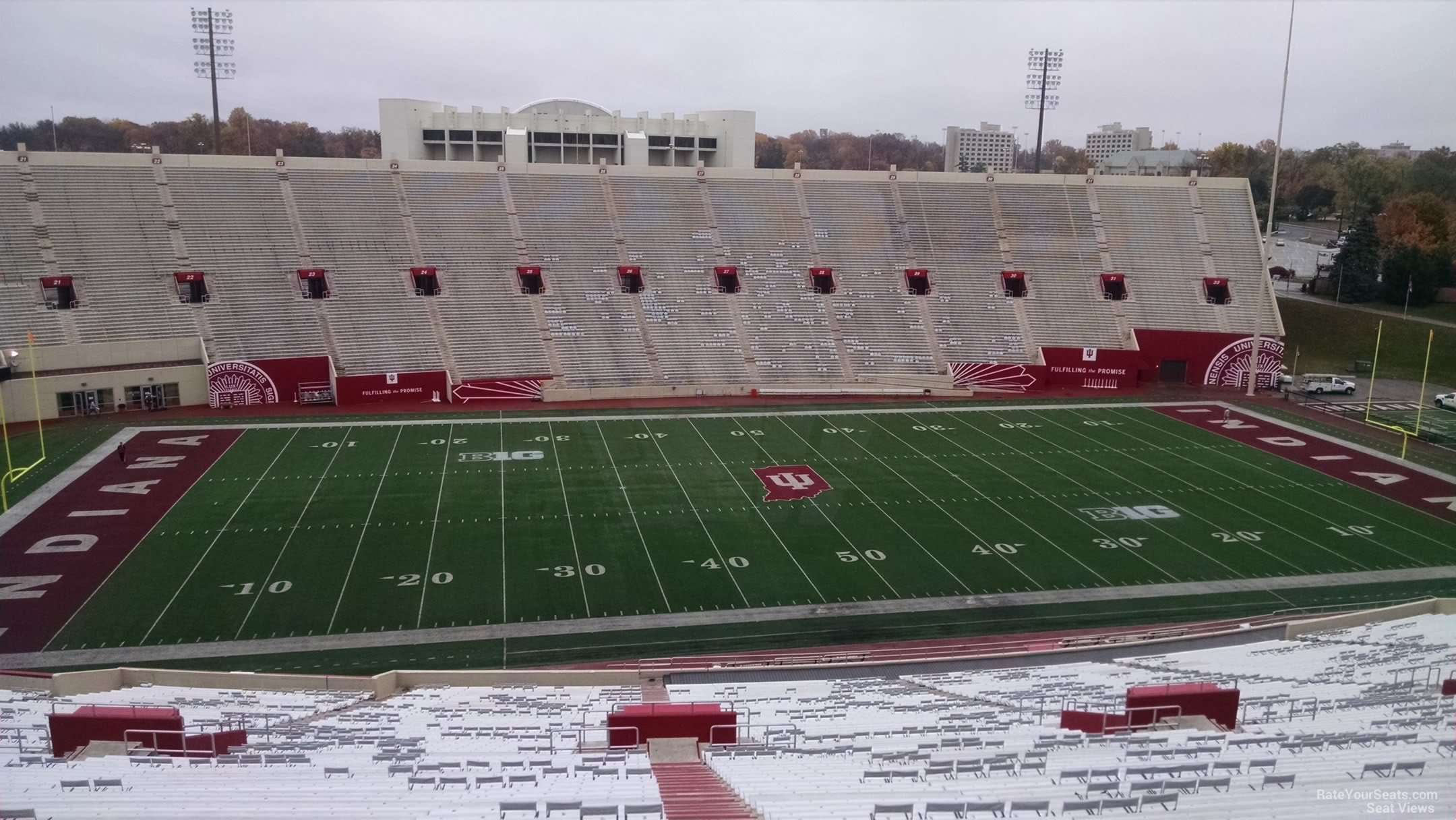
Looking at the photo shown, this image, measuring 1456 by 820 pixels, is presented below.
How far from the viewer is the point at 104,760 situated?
8438 millimetres

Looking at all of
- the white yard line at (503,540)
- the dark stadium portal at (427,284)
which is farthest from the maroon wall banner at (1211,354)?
the dark stadium portal at (427,284)

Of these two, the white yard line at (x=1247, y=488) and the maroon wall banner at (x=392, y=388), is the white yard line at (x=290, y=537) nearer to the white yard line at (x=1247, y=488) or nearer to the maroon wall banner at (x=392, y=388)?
the maroon wall banner at (x=392, y=388)

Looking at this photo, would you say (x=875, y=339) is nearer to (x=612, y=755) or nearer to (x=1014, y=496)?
(x=1014, y=496)

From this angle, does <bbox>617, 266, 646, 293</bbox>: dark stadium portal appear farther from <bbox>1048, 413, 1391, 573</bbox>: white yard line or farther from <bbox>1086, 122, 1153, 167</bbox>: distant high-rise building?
<bbox>1086, 122, 1153, 167</bbox>: distant high-rise building

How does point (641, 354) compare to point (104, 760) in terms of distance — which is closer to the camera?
point (104, 760)

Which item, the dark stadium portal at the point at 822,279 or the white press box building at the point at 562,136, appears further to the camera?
the white press box building at the point at 562,136

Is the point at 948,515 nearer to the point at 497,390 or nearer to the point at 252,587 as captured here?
the point at 252,587

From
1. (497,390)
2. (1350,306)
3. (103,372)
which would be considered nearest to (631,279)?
(497,390)

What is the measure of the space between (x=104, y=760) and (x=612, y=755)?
4.22 meters

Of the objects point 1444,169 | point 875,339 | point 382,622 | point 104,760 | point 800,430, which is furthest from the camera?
point 1444,169

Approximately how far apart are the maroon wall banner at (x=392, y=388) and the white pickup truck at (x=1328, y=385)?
29.1m

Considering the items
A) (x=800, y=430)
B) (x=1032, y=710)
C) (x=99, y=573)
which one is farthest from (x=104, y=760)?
(x=800, y=430)

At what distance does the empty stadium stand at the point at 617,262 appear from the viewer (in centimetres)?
3203

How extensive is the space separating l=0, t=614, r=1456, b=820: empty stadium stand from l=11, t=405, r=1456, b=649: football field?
14.3 ft
